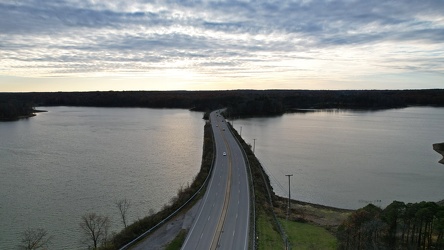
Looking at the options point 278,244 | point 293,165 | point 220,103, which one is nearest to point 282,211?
point 278,244

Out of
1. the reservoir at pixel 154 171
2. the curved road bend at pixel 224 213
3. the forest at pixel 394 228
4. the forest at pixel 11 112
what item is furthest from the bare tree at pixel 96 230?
the forest at pixel 11 112

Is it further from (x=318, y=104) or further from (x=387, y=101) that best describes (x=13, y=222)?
(x=387, y=101)

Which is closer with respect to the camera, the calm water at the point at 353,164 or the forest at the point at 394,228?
the forest at the point at 394,228

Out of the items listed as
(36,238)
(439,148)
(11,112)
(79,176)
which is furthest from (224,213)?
(11,112)

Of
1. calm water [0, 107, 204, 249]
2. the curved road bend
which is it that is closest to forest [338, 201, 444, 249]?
the curved road bend

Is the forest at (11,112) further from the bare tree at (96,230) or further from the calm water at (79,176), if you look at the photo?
the bare tree at (96,230)

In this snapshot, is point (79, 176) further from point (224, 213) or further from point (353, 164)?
point (353, 164)

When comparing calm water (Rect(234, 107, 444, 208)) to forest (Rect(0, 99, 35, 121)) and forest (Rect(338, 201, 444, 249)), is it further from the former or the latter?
forest (Rect(0, 99, 35, 121))
